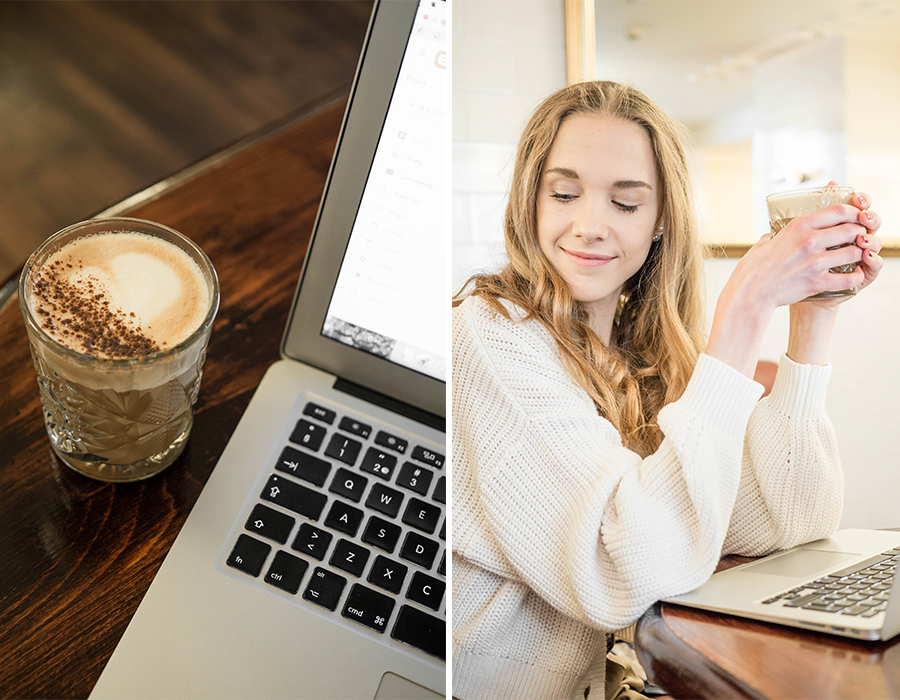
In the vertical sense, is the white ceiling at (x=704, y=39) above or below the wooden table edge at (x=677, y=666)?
above

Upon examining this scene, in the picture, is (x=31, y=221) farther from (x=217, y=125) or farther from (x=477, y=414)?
(x=477, y=414)

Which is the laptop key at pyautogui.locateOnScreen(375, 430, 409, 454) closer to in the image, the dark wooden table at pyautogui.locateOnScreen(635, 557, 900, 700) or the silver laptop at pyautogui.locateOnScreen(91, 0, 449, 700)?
the silver laptop at pyautogui.locateOnScreen(91, 0, 449, 700)

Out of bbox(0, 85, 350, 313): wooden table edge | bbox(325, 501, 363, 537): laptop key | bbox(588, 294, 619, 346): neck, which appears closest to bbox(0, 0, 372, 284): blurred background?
bbox(0, 85, 350, 313): wooden table edge

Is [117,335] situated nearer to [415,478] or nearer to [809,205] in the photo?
[415,478]

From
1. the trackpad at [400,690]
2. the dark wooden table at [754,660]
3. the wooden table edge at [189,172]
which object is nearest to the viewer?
the dark wooden table at [754,660]

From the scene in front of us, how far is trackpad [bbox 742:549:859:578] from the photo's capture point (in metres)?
0.24

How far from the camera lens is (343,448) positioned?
37 centimetres

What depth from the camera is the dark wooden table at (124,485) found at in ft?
1.03

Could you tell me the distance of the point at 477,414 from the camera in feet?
0.91

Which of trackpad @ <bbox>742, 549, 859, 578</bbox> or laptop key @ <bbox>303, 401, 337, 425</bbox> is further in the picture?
laptop key @ <bbox>303, 401, 337, 425</bbox>

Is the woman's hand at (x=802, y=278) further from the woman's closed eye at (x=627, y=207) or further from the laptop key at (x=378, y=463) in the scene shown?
the laptop key at (x=378, y=463)

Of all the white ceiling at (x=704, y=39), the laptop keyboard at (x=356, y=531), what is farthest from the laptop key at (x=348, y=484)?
the white ceiling at (x=704, y=39)

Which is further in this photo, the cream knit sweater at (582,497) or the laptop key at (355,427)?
the laptop key at (355,427)

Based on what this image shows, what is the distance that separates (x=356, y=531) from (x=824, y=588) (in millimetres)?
196
